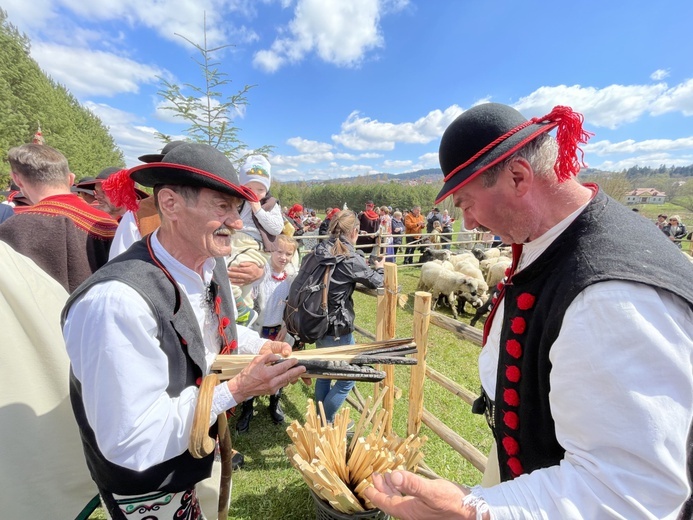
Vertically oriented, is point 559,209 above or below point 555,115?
below

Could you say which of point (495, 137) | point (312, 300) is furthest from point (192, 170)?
point (312, 300)

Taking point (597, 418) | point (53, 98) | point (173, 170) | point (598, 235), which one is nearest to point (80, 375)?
point (173, 170)

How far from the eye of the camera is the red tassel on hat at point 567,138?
109 centimetres

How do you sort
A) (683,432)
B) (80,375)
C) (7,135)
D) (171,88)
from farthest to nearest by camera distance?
1. (7,135)
2. (171,88)
3. (80,375)
4. (683,432)

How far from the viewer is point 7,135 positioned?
18297 millimetres

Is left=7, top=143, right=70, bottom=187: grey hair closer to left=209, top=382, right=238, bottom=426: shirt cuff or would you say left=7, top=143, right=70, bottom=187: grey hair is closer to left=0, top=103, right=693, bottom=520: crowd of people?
left=0, top=103, right=693, bottom=520: crowd of people

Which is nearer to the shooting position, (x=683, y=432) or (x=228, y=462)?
(x=683, y=432)

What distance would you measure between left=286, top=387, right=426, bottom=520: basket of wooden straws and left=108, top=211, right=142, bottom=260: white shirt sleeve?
1.80m

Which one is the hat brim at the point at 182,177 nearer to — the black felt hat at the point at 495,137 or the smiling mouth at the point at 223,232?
the smiling mouth at the point at 223,232

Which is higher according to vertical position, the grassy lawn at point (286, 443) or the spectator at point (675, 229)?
the spectator at point (675, 229)

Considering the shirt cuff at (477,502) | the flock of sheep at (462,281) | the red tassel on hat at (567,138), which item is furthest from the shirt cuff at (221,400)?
the flock of sheep at (462,281)

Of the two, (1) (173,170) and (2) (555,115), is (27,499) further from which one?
(2) (555,115)

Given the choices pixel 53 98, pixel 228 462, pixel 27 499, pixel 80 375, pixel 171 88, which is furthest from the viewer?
pixel 53 98

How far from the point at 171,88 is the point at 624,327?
6.78m
